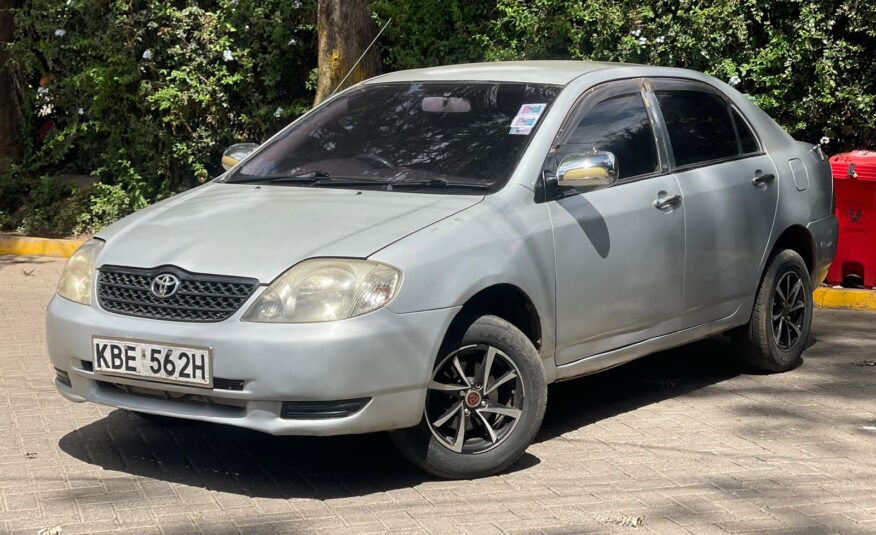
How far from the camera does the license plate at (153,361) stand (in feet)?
16.8

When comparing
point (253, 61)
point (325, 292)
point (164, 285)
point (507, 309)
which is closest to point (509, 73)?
point (507, 309)

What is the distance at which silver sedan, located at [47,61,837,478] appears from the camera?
5.10m

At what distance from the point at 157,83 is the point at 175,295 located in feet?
26.0

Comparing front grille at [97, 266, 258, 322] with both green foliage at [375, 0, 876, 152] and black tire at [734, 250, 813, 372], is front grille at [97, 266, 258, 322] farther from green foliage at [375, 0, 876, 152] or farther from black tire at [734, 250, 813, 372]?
green foliage at [375, 0, 876, 152]

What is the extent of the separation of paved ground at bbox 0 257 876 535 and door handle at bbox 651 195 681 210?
1067 millimetres

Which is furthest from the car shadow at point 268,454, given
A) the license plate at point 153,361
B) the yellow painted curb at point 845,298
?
the yellow painted curb at point 845,298

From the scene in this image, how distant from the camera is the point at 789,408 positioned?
689 cm

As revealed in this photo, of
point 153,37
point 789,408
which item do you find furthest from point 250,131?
point 789,408

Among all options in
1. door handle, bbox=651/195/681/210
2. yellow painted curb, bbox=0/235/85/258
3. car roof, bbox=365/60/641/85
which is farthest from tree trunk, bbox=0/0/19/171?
door handle, bbox=651/195/681/210

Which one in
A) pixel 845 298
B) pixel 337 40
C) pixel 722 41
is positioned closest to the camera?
pixel 845 298

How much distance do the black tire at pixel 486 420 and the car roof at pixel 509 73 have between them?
1461 mm

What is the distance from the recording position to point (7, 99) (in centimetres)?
1363

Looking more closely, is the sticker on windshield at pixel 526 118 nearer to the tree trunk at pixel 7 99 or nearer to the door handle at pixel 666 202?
the door handle at pixel 666 202

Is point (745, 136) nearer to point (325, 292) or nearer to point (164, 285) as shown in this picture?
point (325, 292)
